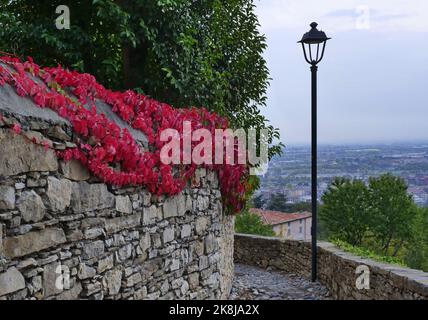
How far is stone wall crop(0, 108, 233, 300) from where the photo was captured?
9.75ft

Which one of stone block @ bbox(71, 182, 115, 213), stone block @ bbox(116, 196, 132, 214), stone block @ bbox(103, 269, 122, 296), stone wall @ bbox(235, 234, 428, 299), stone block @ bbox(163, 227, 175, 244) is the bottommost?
stone wall @ bbox(235, 234, 428, 299)

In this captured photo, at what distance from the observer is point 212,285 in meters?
6.04

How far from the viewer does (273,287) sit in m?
8.20

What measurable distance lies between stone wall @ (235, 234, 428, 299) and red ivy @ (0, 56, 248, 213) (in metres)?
2.49

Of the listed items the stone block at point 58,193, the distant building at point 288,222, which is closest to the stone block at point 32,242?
the stone block at point 58,193

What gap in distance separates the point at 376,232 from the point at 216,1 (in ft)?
65.3

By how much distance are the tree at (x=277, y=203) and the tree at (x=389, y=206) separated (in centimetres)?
1716

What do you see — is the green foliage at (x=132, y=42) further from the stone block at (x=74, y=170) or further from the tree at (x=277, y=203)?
the tree at (x=277, y=203)

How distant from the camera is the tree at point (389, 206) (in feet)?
82.0

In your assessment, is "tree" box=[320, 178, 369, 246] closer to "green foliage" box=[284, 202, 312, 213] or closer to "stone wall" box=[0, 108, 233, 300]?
"stone wall" box=[0, 108, 233, 300]

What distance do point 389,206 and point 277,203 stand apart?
20981mm

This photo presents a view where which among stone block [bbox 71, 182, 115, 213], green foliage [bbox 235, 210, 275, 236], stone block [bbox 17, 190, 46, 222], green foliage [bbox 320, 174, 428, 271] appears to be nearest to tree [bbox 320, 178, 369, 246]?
green foliage [bbox 320, 174, 428, 271]

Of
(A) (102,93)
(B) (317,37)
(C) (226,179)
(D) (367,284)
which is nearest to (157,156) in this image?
(A) (102,93)

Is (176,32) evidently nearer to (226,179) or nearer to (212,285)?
(226,179)
